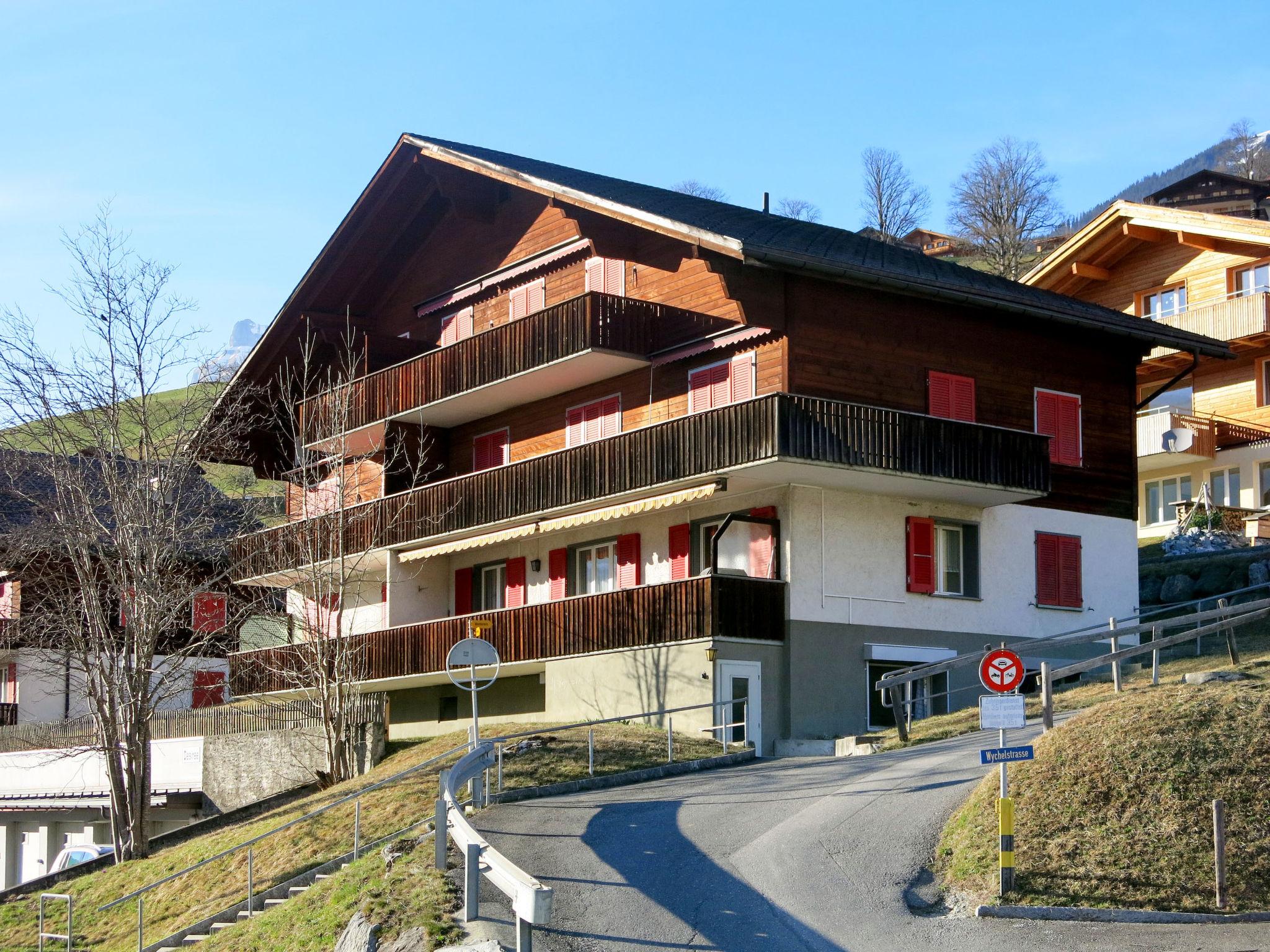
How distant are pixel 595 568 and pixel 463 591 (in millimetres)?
4997

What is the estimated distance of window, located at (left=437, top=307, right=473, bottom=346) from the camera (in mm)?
38688

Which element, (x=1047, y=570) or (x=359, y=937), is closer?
(x=359, y=937)

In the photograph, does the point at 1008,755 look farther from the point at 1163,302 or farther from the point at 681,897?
the point at 1163,302

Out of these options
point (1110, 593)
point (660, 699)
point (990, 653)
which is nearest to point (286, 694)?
point (660, 699)

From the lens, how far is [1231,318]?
45094 millimetres

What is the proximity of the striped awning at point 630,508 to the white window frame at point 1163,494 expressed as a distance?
71.9ft

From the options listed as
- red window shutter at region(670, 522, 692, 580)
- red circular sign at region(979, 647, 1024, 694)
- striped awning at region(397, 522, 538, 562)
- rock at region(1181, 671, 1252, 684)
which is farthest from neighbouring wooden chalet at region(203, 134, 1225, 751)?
red circular sign at region(979, 647, 1024, 694)

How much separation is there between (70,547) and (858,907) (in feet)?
65.4

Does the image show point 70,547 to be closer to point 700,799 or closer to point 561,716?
point 561,716

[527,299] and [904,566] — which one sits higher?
[527,299]

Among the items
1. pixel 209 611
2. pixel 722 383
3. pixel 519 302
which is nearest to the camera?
pixel 722 383

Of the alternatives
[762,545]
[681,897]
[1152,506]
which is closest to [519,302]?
[762,545]

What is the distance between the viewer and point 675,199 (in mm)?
35500

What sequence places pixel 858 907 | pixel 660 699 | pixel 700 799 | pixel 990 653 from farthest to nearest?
pixel 660 699, pixel 700 799, pixel 990 653, pixel 858 907
